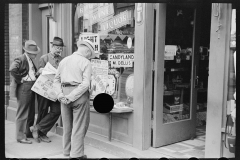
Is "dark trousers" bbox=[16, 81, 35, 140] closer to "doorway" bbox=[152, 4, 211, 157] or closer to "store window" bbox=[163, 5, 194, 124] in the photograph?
"doorway" bbox=[152, 4, 211, 157]

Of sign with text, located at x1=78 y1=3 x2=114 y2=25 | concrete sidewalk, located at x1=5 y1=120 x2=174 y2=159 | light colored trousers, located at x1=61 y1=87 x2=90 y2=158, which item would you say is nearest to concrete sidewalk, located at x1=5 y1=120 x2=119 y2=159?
concrete sidewalk, located at x1=5 y1=120 x2=174 y2=159

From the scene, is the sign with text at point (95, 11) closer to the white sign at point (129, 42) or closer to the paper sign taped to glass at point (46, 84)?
the white sign at point (129, 42)

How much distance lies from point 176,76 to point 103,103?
6.06ft

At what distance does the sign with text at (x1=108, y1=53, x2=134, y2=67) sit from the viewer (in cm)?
466

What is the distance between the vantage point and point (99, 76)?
513 centimetres

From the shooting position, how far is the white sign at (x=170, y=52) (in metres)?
4.68

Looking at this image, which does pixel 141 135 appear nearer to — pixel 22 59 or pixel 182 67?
pixel 182 67

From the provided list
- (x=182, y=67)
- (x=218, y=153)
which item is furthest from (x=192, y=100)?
(x=218, y=153)

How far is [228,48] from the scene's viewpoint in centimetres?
345

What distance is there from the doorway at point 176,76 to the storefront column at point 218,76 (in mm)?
1014

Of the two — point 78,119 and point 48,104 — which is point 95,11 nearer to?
point 48,104

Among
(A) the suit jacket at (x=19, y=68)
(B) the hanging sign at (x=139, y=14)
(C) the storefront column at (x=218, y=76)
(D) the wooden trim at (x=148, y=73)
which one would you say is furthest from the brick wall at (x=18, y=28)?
(C) the storefront column at (x=218, y=76)

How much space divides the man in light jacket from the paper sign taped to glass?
2.35ft

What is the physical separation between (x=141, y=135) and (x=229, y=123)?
4.57 ft
